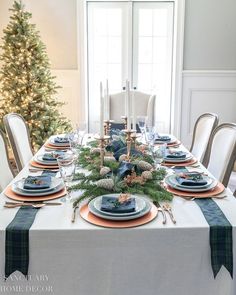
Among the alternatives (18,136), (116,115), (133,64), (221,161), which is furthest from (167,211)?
(133,64)

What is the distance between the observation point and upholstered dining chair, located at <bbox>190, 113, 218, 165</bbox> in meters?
2.64

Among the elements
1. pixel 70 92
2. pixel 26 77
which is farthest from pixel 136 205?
pixel 70 92

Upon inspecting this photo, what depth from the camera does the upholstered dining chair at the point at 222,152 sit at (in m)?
2.11

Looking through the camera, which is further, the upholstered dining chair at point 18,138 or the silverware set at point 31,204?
the upholstered dining chair at point 18,138

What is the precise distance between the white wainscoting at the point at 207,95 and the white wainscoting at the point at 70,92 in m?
1.45

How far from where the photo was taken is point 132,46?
496 centimetres

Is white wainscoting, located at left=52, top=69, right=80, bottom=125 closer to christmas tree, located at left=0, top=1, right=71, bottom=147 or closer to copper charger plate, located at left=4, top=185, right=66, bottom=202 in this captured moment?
christmas tree, located at left=0, top=1, right=71, bottom=147

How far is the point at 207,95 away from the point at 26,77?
243cm

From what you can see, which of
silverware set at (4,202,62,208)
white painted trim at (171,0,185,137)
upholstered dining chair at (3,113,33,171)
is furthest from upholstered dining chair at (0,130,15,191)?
white painted trim at (171,0,185,137)

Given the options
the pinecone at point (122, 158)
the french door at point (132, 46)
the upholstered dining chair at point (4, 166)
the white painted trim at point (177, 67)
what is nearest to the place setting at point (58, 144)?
the upholstered dining chair at point (4, 166)

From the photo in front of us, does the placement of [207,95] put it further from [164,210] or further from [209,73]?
[164,210]

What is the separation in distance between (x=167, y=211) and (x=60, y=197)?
483 millimetres

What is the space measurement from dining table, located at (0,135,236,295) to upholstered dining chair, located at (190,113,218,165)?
1.36 meters

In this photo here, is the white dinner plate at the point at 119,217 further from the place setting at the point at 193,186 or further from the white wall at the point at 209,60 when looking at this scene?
the white wall at the point at 209,60
